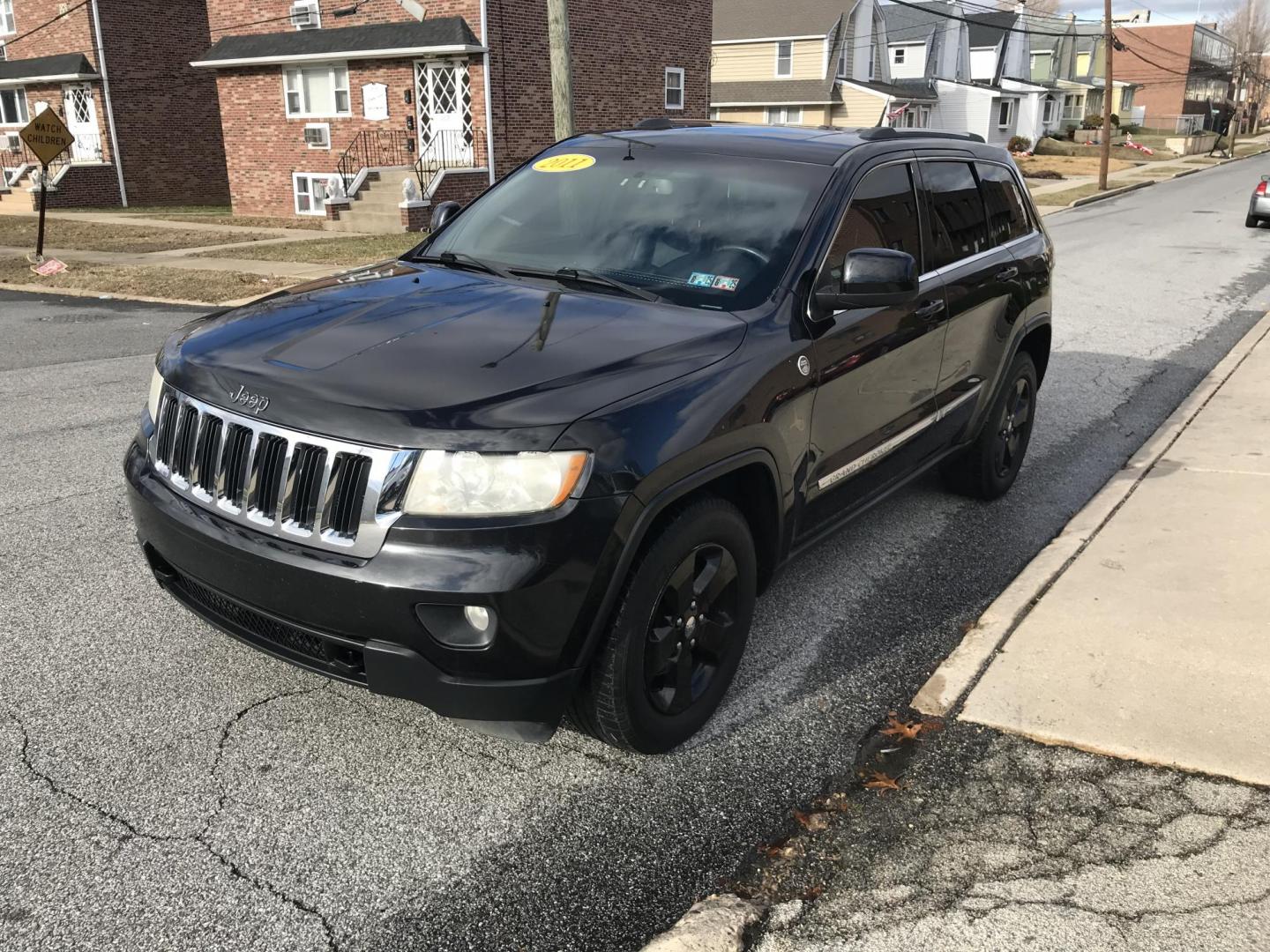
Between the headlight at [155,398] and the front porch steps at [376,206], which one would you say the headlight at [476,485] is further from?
the front porch steps at [376,206]

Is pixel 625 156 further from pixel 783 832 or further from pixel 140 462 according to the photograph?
pixel 783 832

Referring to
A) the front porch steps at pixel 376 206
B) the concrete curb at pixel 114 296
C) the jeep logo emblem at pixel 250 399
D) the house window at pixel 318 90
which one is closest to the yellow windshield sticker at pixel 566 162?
the jeep logo emblem at pixel 250 399

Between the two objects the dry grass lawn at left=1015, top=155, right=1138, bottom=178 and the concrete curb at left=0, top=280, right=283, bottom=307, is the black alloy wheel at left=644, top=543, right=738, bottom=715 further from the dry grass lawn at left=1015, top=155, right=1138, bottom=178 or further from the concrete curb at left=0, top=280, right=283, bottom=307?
the dry grass lawn at left=1015, top=155, right=1138, bottom=178

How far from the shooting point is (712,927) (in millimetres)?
2609

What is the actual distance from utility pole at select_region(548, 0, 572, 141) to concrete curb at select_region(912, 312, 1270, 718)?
27.2 ft

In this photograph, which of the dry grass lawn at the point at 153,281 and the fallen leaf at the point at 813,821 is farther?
the dry grass lawn at the point at 153,281

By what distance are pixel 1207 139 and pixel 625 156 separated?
82353 millimetres

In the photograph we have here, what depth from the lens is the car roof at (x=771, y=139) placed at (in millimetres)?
4188

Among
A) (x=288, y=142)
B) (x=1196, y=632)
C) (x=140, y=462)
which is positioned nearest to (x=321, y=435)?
(x=140, y=462)

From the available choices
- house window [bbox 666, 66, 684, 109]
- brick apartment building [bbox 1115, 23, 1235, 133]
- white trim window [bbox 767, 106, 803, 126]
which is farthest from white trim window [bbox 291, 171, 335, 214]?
brick apartment building [bbox 1115, 23, 1235, 133]

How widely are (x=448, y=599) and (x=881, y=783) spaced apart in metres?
1.51

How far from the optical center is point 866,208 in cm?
416

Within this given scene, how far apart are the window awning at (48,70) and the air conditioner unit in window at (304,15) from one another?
26.2ft

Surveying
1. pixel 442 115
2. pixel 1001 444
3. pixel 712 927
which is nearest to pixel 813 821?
pixel 712 927
